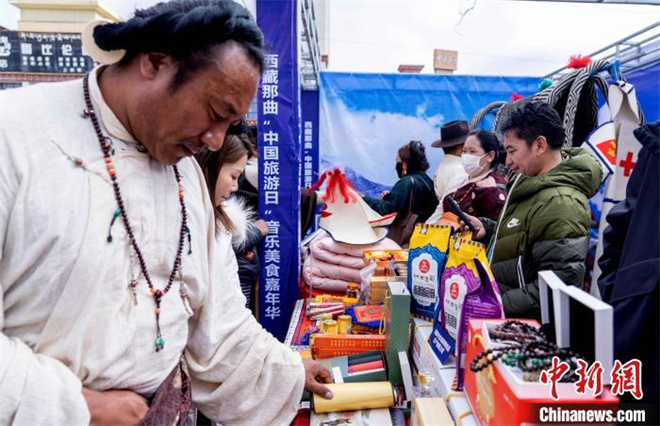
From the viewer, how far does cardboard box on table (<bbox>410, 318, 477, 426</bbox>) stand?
105cm

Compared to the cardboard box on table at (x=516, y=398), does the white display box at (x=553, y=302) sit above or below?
above

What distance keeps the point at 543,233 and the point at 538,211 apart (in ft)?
0.32

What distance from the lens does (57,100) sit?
0.90 metres

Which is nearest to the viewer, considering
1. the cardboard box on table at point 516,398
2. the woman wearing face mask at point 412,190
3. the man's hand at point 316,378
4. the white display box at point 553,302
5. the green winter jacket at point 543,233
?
the cardboard box on table at point 516,398

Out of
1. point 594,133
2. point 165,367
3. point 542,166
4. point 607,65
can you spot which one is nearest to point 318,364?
point 165,367

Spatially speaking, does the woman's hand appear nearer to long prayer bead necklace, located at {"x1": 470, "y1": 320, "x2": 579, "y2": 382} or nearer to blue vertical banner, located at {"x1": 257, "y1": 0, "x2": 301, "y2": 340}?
blue vertical banner, located at {"x1": 257, "y1": 0, "x2": 301, "y2": 340}

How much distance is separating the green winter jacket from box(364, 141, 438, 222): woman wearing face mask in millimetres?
1999

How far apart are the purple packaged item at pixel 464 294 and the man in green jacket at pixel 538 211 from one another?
0.46m

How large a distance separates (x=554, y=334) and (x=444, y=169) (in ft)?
10.4

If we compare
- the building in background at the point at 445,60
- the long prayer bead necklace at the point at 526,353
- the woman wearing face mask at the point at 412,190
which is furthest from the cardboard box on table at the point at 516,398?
the building in background at the point at 445,60

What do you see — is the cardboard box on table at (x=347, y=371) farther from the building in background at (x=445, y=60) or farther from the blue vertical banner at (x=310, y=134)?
the building in background at (x=445, y=60)

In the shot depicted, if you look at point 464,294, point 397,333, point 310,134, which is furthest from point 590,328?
point 310,134

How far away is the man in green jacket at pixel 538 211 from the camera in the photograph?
1721 mm

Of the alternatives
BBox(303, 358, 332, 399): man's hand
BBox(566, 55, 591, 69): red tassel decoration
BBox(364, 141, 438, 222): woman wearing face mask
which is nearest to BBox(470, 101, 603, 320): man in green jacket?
BBox(303, 358, 332, 399): man's hand
